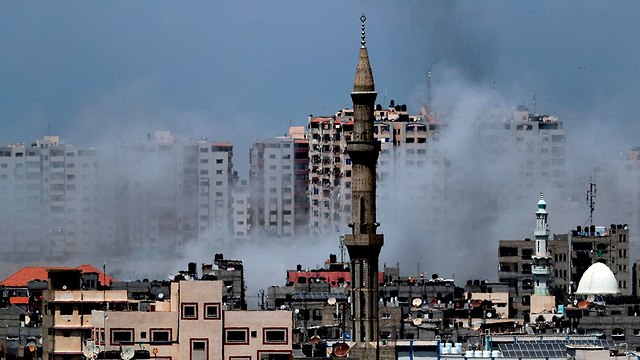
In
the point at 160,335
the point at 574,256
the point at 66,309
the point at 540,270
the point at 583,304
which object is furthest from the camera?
the point at 574,256

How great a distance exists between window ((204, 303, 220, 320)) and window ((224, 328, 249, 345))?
41cm

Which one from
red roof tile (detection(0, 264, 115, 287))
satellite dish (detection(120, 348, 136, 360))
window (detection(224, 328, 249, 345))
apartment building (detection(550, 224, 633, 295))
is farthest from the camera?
apartment building (detection(550, 224, 633, 295))

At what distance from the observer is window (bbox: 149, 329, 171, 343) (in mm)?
61375

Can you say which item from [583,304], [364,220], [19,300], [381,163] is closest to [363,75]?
[364,220]

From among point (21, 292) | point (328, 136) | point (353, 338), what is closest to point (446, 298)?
point (21, 292)

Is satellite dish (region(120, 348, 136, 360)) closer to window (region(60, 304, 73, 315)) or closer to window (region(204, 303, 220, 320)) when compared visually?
window (region(204, 303, 220, 320))

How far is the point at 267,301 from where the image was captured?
329 feet

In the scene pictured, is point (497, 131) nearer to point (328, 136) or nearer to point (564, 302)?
point (328, 136)

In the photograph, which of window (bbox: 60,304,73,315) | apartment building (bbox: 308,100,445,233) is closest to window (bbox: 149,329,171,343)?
window (bbox: 60,304,73,315)

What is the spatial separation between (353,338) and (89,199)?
6209cm

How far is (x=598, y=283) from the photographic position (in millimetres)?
99688

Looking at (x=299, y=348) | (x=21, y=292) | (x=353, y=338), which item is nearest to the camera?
(x=353, y=338)

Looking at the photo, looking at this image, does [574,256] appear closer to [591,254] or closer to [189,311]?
[591,254]

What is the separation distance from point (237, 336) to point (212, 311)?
808mm
